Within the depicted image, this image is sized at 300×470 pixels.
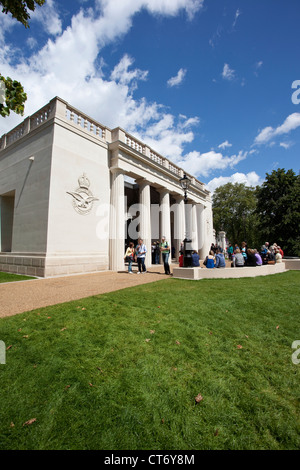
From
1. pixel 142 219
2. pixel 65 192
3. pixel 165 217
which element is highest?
pixel 65 192

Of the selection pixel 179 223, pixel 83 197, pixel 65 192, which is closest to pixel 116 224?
pixel 83 197

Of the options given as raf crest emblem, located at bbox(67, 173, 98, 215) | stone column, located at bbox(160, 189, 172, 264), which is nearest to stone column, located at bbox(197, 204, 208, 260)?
stone column, located at bbox(160, 189, 172, 264)

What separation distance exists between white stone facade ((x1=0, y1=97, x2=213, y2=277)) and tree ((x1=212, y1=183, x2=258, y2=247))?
33875mm

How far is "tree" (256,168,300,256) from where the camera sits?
27.3 meters

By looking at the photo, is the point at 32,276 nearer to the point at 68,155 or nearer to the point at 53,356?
the point at 68,155

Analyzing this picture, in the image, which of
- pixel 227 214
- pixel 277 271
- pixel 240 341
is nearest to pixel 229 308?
pixel 240 341

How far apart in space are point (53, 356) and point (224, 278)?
769 centimetres

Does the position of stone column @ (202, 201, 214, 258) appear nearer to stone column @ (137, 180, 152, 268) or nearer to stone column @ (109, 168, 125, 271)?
stone column @ (137, 180, 152, 268)

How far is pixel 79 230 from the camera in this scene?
11.5 meters

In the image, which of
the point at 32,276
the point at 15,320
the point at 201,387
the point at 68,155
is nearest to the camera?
the point at 201,387

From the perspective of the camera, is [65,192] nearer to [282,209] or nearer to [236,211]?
[282,209]

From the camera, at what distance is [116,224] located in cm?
1313

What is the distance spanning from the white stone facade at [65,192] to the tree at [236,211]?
33.9 m

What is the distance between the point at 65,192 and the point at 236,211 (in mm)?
41591
